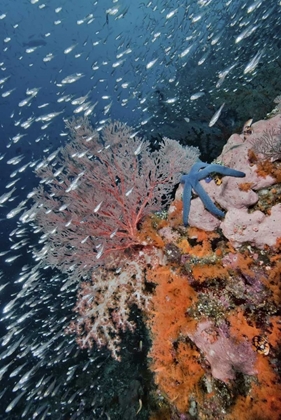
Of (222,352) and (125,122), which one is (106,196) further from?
(222,352)

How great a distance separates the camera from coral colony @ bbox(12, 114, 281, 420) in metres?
3.31

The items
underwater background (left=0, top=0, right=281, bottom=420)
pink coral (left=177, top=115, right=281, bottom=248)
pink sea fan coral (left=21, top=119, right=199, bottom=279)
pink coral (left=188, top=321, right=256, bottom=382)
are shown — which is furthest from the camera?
underwater background (left=0, top=0, right=281, bottom=420)

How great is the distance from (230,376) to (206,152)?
7.55 m

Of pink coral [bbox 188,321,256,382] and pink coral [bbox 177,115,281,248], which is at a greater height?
pink coral [bbox 177,115,281,248]

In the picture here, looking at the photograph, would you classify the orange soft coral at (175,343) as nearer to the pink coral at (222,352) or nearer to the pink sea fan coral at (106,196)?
the pink coral at (222,352)

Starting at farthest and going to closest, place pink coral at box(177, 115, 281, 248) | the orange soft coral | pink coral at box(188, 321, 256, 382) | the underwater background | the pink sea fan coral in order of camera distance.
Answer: the underwater background → the pink sea fan coral → the orange soft coral → pink coral at box(177, 115, 281, 248) → pink coral at box(188, 321, 256, 382)

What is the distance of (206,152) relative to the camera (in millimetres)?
9648

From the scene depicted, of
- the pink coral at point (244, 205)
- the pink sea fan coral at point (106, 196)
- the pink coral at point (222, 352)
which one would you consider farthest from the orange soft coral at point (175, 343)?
the pink sea fan coral at point (106, 196)

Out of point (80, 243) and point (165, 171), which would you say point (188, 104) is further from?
point (80, 243)

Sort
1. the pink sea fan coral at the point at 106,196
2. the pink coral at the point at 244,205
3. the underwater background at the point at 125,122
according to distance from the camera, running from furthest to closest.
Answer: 1. the underwater background at the point at 125,122
2. the pink sea fan coral at the point at 106,196
3. the pink coral at the point at 244,205

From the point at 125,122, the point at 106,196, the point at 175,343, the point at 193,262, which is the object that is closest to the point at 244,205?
the point at 193,262

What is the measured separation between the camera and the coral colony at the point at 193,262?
331 cm

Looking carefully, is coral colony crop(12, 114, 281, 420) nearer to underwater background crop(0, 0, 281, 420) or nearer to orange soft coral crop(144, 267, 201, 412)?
orange soft coral crop(144, 267, 201, 412)

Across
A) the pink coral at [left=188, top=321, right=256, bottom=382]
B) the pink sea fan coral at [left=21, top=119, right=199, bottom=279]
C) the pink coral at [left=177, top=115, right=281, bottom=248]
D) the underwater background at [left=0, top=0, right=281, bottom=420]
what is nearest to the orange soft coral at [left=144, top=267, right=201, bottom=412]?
the pink coral at [left=188, top=321, right=256, bottom=382]
